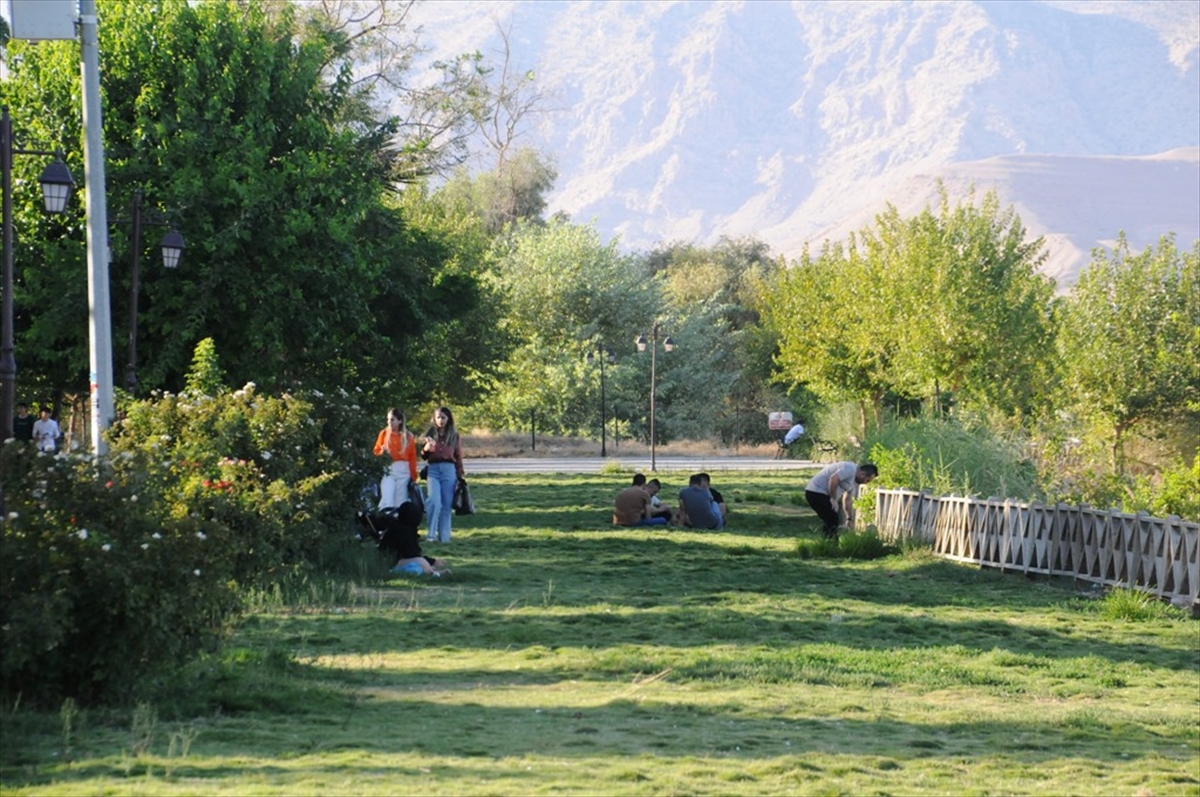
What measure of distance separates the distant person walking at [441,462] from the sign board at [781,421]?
50.1 metres

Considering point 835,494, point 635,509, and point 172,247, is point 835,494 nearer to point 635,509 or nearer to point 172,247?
point 635,509

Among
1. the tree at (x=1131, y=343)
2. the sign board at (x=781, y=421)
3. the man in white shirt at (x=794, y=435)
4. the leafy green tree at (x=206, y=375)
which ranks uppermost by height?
the tree at (x=1131, y=343)

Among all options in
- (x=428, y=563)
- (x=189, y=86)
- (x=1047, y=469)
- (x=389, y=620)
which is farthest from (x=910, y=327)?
(x=389, y=620)

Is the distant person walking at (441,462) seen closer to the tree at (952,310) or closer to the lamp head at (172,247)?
the lamp head at (172,247)

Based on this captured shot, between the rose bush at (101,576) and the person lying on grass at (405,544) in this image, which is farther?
the person lying on grass at (405,544)

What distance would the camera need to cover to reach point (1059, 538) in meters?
18.7

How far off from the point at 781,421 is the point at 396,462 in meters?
53.7

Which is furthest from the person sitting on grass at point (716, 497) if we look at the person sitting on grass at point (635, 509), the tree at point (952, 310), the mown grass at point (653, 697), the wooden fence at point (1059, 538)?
the tree at point (952, 310)

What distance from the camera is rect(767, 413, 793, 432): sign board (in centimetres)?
7031

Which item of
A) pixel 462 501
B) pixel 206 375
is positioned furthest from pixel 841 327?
pixel 206 375

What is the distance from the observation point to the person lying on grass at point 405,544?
16.8 m

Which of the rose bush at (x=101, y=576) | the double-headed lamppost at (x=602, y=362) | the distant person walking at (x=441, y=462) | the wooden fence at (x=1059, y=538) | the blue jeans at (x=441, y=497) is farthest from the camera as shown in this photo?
the double-headed lamppost at (x=602, y=362)

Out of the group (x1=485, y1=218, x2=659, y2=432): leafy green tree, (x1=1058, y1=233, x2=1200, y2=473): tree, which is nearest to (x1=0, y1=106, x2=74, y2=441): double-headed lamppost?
(x1=1058, y1=233, x2=1200, y2=473): tree

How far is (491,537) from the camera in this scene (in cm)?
2284
